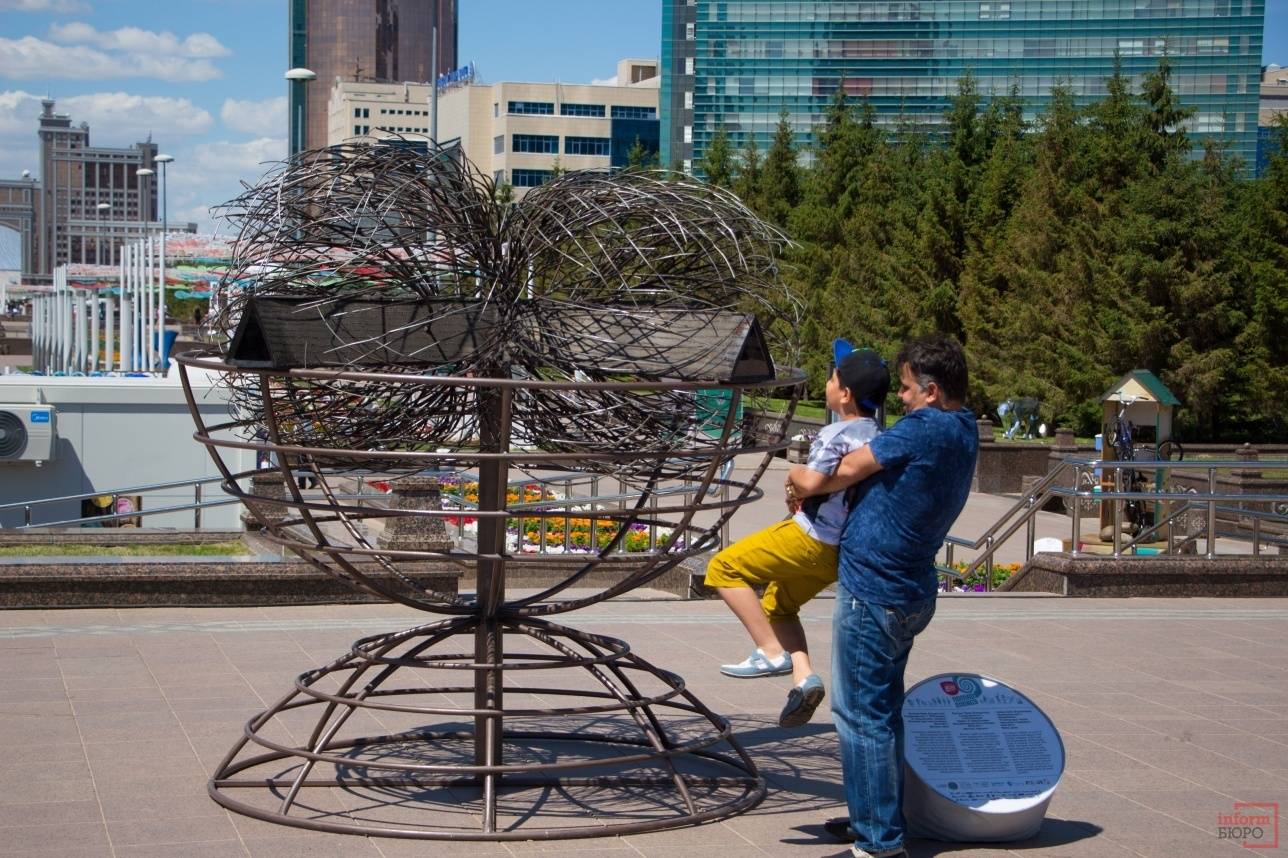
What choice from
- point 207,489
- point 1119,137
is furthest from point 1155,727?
point 1119,137

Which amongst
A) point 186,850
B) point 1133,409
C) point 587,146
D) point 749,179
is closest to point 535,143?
point 587,146

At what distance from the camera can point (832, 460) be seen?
5.27m

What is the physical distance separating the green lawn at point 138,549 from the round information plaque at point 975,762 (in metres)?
7.41

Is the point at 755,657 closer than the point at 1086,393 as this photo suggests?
Yes

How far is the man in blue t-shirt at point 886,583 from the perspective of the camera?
15.9ft

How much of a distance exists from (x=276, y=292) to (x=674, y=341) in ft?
4.82

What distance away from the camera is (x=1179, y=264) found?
3020cm

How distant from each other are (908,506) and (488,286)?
67.9 inches

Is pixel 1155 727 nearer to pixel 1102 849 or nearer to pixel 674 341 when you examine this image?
pixel 1102 849

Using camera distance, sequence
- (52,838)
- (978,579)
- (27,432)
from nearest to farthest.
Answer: (52,838) < (978,579) < (27,432)

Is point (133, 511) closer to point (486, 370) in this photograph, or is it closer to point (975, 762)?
→ point (486, 370)

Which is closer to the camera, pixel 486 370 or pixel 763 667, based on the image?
pixel 486 370

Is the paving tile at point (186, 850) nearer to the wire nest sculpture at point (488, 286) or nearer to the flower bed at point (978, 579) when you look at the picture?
the wire nest sculpture at point (488, 286)

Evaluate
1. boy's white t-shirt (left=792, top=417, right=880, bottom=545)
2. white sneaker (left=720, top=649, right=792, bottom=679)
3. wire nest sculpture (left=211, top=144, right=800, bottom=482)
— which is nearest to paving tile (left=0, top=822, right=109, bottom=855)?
wire nest sculpture (left=211, top=144, right=800, bottom=482)
